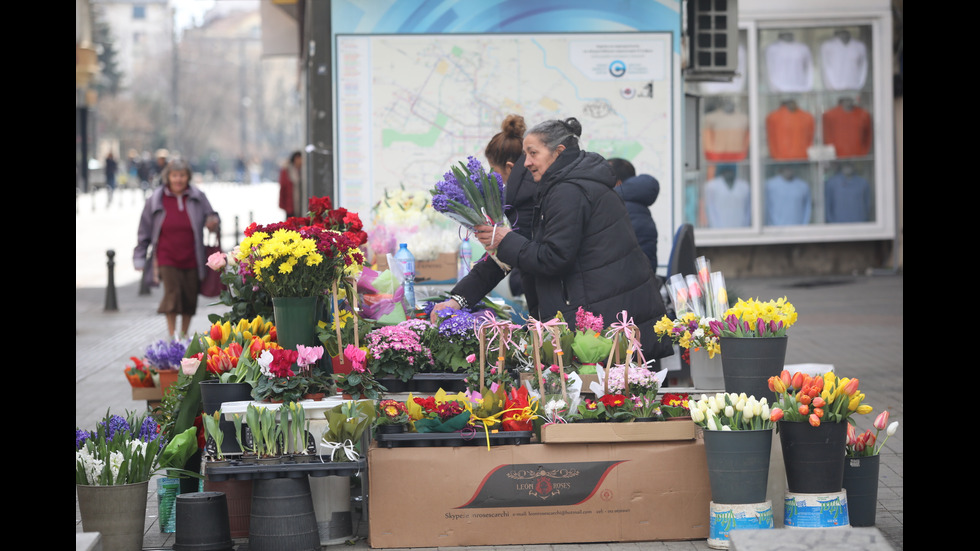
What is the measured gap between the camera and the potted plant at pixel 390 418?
5.38 m

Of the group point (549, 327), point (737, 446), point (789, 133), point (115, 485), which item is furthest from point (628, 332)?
point (789, 133)

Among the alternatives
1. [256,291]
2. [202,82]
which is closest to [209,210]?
[256,291]

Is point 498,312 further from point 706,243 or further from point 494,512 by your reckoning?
point 706,243

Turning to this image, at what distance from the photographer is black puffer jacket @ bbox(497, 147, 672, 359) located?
5891mm

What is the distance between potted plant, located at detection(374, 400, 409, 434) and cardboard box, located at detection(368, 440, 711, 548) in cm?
12

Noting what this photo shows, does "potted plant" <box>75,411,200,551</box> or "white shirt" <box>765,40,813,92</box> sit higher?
"white shirt" <box>765,40,813,92</box>

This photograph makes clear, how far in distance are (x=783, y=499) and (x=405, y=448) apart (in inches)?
65.6

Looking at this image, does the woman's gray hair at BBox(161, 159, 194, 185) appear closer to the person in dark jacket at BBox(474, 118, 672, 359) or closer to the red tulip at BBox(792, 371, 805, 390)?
the person in dark jacket at BBox(474, 118, 672, 359)

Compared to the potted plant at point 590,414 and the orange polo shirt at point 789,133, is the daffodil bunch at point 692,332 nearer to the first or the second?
the potted plant at point 590,414

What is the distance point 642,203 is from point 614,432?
375 cm

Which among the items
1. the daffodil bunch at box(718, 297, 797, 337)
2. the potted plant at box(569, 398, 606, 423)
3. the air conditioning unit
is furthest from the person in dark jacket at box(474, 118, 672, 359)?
the air conditioning unit

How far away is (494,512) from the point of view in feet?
17.5

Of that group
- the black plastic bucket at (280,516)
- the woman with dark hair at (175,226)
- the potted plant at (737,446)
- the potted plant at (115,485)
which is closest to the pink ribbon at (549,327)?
the potted plant at (737,446)

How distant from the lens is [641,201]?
28.9 ft
